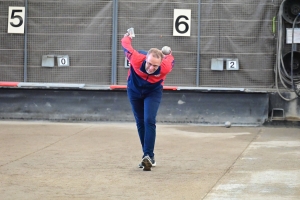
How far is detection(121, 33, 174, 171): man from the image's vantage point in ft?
29.0

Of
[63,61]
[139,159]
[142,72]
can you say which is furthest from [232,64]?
[142,72]

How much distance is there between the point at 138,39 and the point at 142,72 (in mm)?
5193

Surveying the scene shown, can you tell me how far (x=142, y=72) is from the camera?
29.1 feet

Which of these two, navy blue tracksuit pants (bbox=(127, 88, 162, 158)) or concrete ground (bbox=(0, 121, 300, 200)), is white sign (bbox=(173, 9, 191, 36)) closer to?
concrete ground (bbox=(0, 121, 300, 200))

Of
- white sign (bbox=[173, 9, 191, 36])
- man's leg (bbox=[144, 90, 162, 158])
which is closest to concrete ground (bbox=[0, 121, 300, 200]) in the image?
man's leg (bbox=[144, 90, 162, 158])

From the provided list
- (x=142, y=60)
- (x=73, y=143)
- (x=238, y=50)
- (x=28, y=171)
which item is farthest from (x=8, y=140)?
(x=238, y=50)

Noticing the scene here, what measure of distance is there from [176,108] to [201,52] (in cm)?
118

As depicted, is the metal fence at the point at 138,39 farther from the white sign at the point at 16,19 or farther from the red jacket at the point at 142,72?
the red jacket at the point at 142,72

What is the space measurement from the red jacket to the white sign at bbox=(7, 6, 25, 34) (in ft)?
18.0

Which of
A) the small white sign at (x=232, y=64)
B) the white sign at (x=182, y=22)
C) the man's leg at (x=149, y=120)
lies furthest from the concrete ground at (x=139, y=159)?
the white sign at (x=182, y=22)

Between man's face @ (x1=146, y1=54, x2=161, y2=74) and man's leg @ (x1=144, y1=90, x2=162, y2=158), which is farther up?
man's face @ (x1=146, y1=54, x2=161, y2=74)

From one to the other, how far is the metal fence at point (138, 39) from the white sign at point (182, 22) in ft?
0.23

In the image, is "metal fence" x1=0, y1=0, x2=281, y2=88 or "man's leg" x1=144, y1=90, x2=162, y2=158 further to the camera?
"metal fence" x1=0, y1=0, x2=281, y2=88

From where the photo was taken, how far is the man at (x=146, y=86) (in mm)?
8844
